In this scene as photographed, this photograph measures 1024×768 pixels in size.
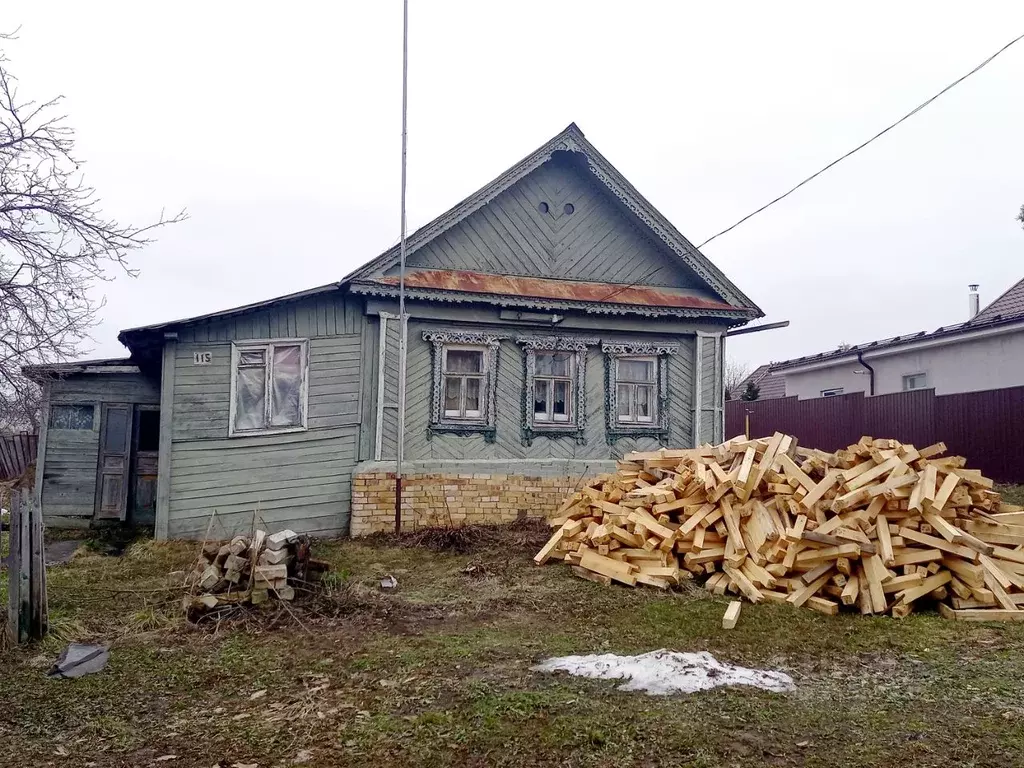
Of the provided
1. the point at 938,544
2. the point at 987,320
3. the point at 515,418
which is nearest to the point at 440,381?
the point at 515,418

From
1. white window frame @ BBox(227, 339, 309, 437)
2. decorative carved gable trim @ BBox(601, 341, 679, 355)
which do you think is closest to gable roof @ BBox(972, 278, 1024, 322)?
decorative carved gable trim @ BBox(601, 341, 679, 355)

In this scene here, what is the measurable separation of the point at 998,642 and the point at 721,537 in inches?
102

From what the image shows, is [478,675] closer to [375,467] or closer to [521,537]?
[521,537]

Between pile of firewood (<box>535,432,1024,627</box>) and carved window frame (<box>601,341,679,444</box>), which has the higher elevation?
carved window frame (<box>601,341,679,444</box>)

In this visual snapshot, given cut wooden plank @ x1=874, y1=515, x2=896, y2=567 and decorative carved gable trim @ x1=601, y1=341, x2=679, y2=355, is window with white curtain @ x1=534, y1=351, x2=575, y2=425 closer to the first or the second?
decorative carved gable trim @ x1=601, y1=341, x2=679, y2=355

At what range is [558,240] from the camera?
13125 millimetres

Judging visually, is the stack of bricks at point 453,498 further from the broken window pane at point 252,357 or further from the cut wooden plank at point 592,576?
the cut wooden plank at point 592,576

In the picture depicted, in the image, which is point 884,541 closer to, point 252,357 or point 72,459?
point 252,357

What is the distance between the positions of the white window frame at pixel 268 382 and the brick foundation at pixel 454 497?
49.1 inches

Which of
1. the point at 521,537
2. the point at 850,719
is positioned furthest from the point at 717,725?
the point at 521,537

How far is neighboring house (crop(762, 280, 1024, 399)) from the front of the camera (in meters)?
16.8

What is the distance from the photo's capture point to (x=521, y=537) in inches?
418

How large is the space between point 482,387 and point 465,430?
0.75 metres

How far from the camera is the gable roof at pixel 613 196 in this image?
12094 mm
